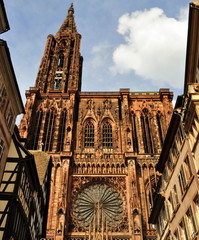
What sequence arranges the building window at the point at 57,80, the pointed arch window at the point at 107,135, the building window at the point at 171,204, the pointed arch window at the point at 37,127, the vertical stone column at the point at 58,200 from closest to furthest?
1. the building window at the point at 171,204
2. the vertical stone column at the point at 58,200
3. the pointed arch window at the point at 37,127
4. the pointed arch window at the point at 107,135
5. the building window at the point at 57,80

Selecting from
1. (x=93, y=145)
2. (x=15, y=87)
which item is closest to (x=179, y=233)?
(x=15, y=87)

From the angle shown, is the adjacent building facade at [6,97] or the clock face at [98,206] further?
the clock face at [98,206]

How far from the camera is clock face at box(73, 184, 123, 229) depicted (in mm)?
35531

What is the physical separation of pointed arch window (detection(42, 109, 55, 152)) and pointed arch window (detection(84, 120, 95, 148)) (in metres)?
4.93

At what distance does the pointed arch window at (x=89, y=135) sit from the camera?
140 ft

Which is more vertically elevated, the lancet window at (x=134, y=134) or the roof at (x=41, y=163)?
the lancet window at (x=134, y=134)

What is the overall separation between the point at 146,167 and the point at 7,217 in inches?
1063

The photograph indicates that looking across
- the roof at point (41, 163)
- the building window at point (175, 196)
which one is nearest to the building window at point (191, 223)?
the building window at point (175, 196)

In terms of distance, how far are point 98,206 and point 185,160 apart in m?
21.3

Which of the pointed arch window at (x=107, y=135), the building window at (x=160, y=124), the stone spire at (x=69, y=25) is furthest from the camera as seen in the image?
the stone spire at (x=69, y=25)

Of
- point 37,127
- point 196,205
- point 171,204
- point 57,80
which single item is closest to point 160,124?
point 37,127

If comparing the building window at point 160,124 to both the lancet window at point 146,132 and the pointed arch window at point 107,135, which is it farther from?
the pointed arch window at point 107,135

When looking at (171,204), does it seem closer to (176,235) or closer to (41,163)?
(176,235)

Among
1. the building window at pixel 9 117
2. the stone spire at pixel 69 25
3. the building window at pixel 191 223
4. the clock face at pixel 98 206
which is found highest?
the stone spire at pixel 69 25
